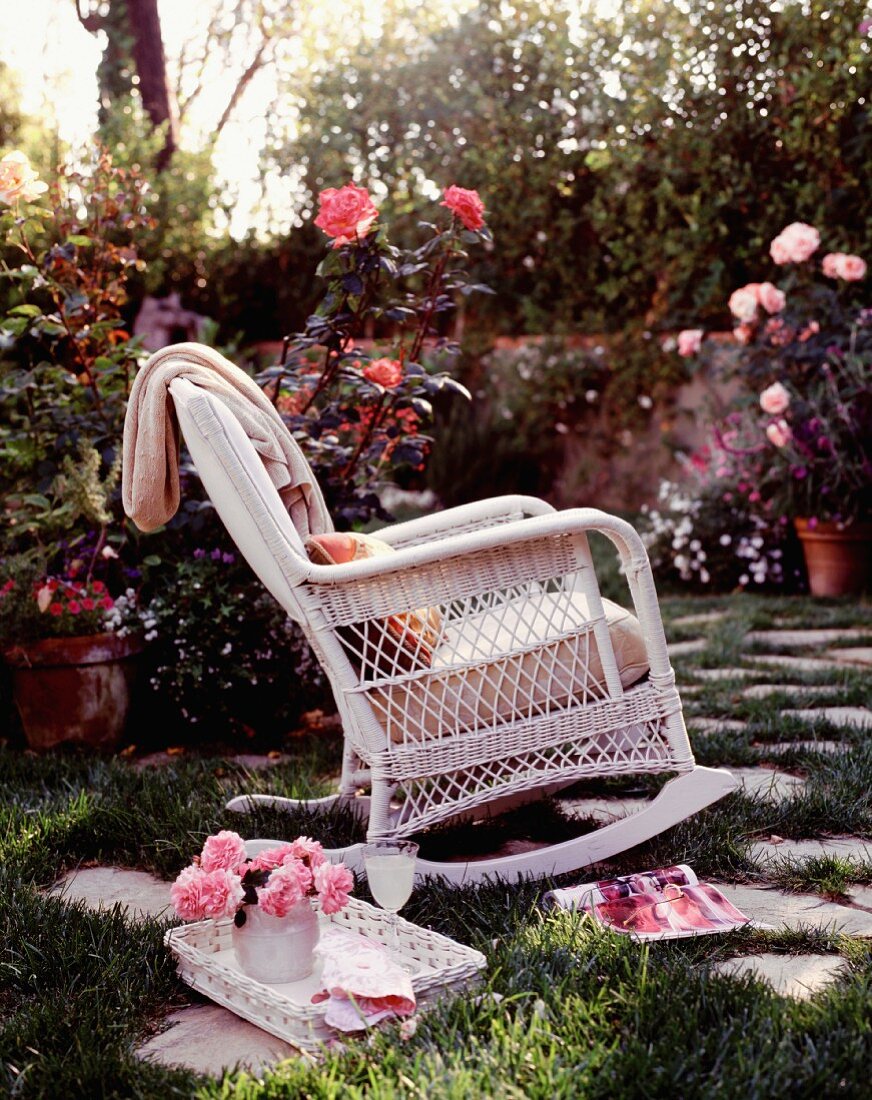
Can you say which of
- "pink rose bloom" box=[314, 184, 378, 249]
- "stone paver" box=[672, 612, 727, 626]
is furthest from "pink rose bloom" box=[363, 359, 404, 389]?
"stone paver" box=[672, 612, 727, 626]

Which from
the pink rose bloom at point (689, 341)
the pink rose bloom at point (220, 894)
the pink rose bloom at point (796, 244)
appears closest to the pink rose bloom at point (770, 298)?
the pink rose bloom at point (796, 244)

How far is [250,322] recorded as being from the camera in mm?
8820

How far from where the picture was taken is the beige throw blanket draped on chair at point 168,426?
2.15 metres

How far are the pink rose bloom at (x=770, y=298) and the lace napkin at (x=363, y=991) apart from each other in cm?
435

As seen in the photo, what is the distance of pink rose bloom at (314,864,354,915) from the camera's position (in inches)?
68.1

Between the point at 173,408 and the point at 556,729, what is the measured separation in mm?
936

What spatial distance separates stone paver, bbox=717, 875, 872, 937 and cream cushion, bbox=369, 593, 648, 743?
439 mm

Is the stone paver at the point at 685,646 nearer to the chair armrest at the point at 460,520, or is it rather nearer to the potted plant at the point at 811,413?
the potted plant at the point at 811,413

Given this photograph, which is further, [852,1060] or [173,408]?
[173,408]

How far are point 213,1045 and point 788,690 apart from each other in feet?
7.63

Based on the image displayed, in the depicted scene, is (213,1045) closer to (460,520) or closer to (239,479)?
(239,479)

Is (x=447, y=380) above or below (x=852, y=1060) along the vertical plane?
Answer: above

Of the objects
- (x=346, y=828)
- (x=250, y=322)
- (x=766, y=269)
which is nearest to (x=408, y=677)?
(x=346, y=828)

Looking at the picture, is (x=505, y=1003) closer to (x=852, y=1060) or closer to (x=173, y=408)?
(x=852, y=1060)
